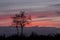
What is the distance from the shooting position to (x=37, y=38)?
45.6m

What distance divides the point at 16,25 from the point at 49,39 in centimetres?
1182

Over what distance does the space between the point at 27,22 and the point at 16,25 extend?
7.04ft

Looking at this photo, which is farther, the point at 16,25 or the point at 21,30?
the point at 16,25

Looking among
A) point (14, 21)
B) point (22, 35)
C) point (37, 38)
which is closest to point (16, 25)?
point (14, 21)

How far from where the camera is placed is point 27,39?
44.2 meters

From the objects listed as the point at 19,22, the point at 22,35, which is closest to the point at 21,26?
the point at 19,22

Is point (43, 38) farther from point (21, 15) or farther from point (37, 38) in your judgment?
point (21, 15)

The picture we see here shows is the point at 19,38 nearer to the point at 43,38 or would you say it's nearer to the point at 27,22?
the point at 43,38

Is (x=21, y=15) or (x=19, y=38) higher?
(x=21, y=15)

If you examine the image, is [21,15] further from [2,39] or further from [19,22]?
[2,39]

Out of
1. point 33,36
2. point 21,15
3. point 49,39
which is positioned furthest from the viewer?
point 21,15

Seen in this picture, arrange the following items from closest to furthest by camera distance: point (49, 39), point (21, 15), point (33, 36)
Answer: point (49, 39) → point (33, 36) → point (21, 15)

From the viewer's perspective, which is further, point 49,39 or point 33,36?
point 33,36

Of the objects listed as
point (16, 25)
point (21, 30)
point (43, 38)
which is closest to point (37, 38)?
point (43, 38)
